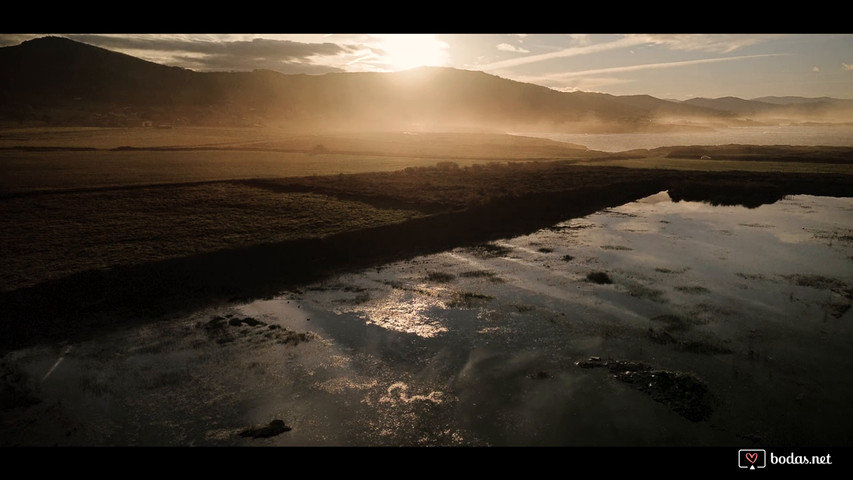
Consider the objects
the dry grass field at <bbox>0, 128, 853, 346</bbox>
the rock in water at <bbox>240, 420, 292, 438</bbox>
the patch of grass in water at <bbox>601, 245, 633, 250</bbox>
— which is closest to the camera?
the rock in water at <bbox>240, 420, 292, 438</bbox>

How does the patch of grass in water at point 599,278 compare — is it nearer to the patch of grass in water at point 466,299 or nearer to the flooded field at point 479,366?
the flooded field at point 479,366

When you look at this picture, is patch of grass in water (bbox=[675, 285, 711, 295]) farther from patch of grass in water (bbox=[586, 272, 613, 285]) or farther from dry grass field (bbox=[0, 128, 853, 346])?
dry grass field (bbox=[0, 128, 853, 346])

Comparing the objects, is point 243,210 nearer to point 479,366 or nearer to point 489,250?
point 489,250

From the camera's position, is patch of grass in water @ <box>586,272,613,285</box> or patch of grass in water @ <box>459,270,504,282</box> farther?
patch of grass in water @ <box>459,270,504,282</box>

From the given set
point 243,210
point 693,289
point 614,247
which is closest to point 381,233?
point 243,210

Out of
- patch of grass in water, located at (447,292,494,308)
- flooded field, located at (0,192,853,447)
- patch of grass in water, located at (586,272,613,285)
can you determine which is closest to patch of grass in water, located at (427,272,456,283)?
flooded field, located at (0,192,853,447)

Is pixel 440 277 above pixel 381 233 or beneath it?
beneath
